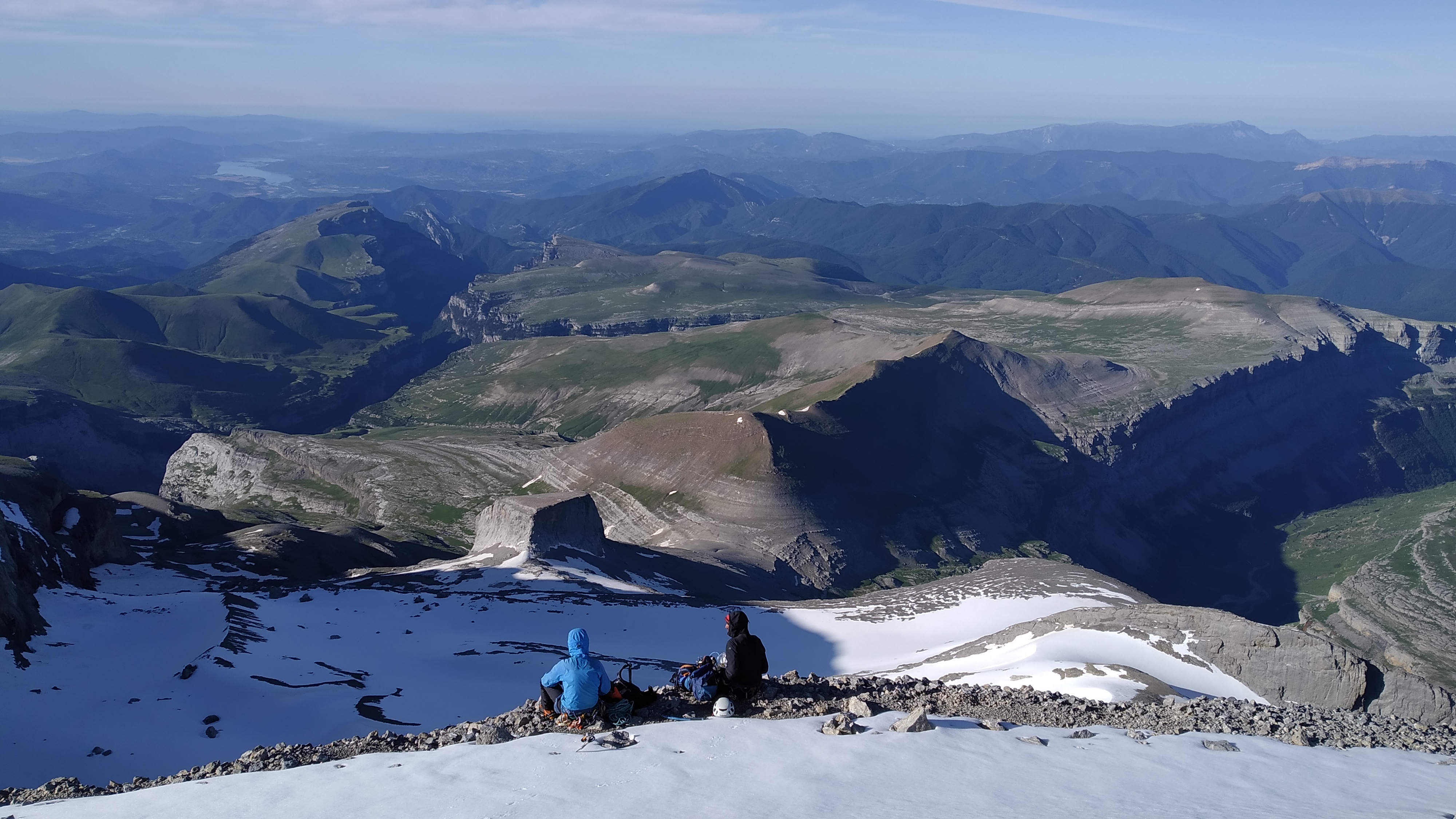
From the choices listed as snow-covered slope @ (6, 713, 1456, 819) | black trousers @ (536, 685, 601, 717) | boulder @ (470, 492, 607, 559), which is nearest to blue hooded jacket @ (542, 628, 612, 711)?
black trousers @ (536, 685, 601, 717)

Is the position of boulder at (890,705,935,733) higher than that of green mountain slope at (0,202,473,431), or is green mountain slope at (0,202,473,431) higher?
boulder at (890,705,935,733)

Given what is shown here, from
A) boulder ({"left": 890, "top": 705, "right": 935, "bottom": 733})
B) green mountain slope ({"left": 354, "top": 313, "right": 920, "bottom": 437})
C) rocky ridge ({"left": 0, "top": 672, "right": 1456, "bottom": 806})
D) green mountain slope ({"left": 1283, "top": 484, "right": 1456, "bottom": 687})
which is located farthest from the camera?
green mountain slope ({"left": 354, "top": 313, "right": 920, "bottom": 437})

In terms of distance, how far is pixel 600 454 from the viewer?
276 ft

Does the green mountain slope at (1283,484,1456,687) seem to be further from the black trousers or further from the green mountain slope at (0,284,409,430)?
the green mountain slope at (0,284,409,430)

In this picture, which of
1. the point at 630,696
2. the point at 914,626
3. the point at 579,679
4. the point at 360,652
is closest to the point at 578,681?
the point at 579,679

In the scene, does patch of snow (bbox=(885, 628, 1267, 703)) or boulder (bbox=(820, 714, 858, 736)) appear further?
patch of snow (bbox=(885, 628, 1267, 703))

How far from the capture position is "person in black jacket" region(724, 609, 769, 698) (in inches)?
623

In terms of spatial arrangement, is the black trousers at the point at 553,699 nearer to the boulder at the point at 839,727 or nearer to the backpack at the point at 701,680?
the backpack at the point at 701,680

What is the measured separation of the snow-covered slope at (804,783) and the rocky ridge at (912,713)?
70cm

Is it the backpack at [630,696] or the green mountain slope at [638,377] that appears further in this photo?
the green mountain slope at [638,377]

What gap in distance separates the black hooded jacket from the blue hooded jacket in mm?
2384

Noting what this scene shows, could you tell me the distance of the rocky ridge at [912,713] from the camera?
14.1 metres

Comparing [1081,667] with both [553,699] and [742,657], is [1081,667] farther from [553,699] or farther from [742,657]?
[553,699]

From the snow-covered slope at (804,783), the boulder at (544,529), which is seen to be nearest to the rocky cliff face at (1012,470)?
the boulder at (544,529)
